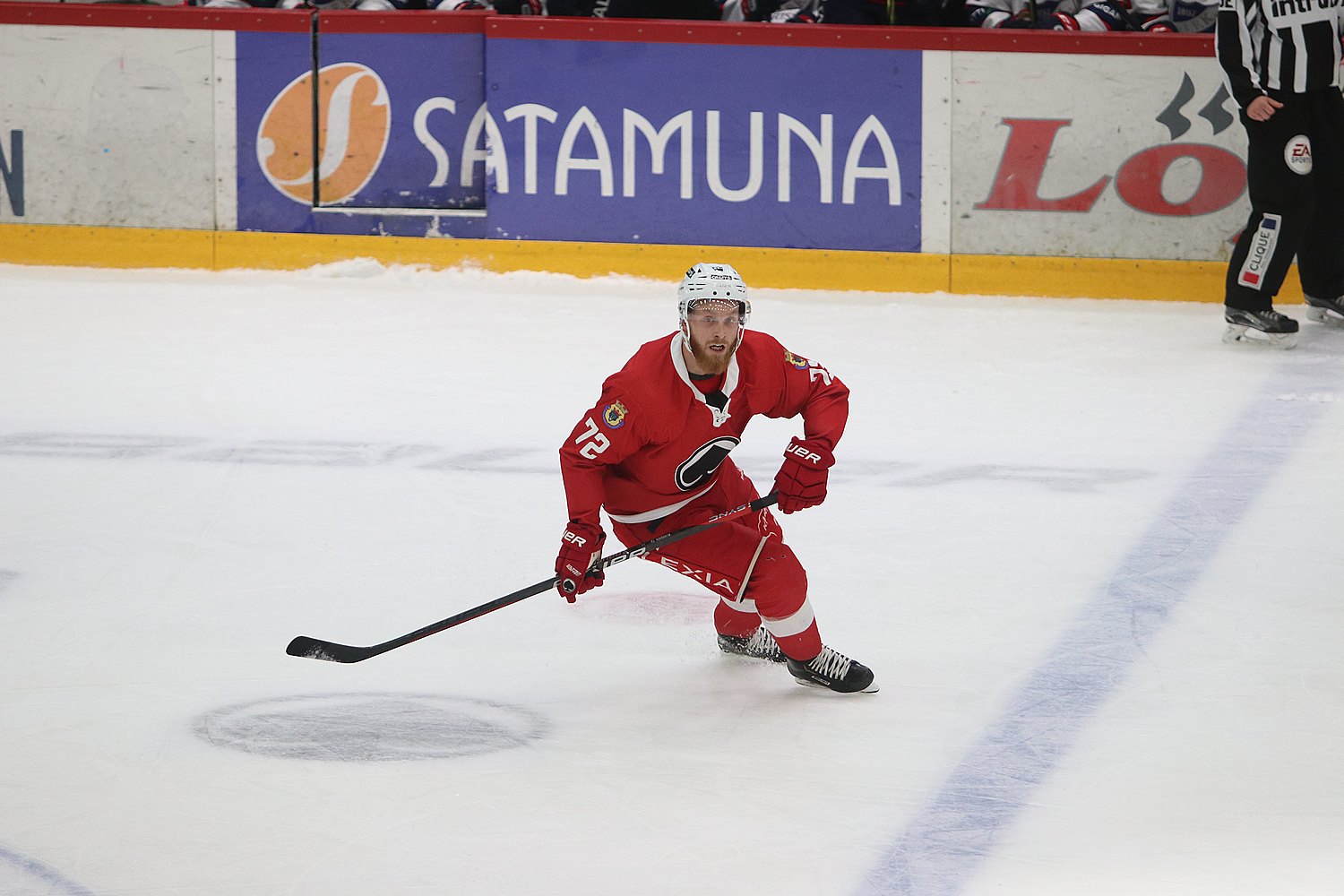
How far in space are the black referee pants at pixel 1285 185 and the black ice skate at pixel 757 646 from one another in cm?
336

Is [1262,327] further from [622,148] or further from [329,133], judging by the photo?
[329,133]

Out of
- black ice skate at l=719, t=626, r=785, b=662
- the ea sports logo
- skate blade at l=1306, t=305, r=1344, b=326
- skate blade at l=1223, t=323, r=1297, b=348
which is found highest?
the ea sports logo

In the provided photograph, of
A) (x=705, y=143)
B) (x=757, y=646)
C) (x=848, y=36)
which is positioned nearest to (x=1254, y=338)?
(x=848, y=36)

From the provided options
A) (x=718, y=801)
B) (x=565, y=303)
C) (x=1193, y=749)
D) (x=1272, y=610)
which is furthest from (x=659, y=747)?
(x=565, y=303)

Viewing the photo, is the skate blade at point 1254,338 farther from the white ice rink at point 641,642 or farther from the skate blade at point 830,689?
the skate blade at point 830,689

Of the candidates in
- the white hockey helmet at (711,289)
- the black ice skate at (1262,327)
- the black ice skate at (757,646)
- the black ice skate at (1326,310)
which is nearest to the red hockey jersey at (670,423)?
the white hockey helmet at (711,289)

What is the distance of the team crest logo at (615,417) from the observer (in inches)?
115

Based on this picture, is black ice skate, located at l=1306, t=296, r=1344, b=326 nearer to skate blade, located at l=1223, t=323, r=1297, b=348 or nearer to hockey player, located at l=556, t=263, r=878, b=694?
skate blade, located at l=1223, t=323, r=1297, b=348

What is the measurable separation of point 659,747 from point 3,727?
44.3 inches

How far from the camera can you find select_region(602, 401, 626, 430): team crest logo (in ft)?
9.61

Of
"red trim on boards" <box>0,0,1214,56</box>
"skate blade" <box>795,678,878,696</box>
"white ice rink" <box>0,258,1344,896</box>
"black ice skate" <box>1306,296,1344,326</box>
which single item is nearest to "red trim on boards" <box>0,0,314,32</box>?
"red trim on boards" <box>0,0,1214,56</box>

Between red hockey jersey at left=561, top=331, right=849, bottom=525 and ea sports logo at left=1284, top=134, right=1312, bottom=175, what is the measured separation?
3418 mm

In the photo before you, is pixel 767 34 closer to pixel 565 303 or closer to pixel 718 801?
pixel 565 303

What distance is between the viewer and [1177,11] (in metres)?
7.02
